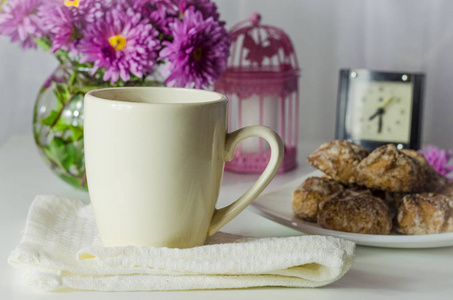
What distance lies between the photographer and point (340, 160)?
2.43 ft

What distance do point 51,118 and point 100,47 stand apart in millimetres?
149

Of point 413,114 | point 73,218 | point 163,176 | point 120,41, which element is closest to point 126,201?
point 163,176

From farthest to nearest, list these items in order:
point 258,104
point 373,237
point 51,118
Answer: point 258,104, point 51,118, point 373,237

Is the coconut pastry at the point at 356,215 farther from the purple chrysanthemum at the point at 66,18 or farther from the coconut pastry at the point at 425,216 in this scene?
the purple chrysanthemum at the point at 66,18

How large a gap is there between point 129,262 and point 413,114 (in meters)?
0.73

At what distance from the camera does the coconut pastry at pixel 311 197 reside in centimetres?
69

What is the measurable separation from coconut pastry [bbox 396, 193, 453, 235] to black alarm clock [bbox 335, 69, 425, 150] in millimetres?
452

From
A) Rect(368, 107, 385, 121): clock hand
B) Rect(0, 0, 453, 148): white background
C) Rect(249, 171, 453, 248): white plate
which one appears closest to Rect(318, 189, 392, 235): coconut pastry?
Rect(249, 171, 453, 248): white plate

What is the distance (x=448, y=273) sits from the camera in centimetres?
59

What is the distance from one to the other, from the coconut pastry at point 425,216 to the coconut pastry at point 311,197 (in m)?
0.09

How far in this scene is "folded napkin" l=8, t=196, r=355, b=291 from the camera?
0.51 m

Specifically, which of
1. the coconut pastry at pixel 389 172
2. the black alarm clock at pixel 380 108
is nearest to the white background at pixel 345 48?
the black alarm clock at pixel 380 108

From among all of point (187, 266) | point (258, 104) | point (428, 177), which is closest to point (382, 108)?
point (258, 104)

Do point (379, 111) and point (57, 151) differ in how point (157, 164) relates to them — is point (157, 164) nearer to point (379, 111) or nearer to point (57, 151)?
point (57, 151)
